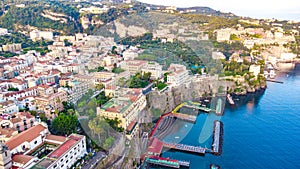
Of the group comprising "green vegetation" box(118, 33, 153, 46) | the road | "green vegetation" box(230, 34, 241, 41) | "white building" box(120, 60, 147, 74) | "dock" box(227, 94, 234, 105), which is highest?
"green vegetation" box(230, 34, 241, 41)

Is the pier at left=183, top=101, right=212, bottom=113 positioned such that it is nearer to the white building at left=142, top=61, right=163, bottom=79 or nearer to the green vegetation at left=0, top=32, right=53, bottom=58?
the white building at left=142, top=61, right=163, bottom=79

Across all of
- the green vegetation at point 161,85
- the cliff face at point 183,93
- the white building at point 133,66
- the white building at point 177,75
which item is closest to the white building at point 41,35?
the white building at point 133,66

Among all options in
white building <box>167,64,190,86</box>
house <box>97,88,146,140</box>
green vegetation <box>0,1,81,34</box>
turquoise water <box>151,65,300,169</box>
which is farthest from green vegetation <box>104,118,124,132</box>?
green vegetation <box>0,1,81,34</box>

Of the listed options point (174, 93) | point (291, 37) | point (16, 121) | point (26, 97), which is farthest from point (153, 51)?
point (291, 37)

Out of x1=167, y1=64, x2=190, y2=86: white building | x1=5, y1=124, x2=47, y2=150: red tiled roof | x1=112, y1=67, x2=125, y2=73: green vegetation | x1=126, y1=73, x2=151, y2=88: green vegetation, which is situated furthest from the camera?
x1=112, y1=67, x2=125, y2=73: green vegetation

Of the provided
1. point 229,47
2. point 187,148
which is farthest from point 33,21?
point 187,148

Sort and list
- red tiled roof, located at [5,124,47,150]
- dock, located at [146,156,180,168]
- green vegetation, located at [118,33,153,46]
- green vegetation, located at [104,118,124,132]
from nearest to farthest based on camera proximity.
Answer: red tiled roof, located at [5,124,47,150]
dock, located at [146,156,180,168]
green vegetation, located at [104,118,124,132]
green vegetation, located at [118,33,153,46]

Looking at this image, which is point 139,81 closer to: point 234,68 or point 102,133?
point 102,133

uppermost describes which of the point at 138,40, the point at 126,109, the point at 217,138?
the point at 138,40
